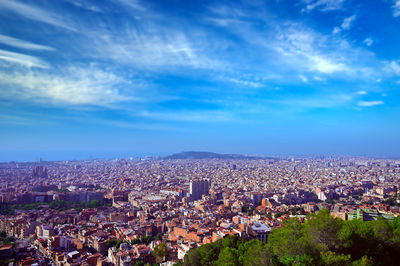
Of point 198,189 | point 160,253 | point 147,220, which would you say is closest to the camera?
point 160,253

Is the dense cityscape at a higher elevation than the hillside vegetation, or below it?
below

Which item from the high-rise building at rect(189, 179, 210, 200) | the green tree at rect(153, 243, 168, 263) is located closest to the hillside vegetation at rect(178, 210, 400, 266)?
the green tree at rect(153, 243, 168, 263)

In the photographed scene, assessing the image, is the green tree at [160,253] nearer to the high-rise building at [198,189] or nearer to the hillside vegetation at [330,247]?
the hillside vegetation at [330,247]

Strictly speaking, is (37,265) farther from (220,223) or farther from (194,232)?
(220,223)

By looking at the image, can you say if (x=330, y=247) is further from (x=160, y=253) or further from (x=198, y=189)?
(x=198, y=189)

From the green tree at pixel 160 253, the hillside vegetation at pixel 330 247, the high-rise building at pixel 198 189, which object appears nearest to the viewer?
the hillside vegetation at pixel 330 247

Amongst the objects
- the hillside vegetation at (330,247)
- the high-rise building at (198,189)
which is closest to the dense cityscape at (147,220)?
the high-rise building at (198,189)

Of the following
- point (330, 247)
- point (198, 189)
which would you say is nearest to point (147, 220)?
point (198, 189)

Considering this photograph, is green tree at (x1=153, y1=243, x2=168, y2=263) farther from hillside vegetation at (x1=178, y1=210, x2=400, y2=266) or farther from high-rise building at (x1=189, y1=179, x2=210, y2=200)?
high-rise building at (x1=189, y1=179, x2=210, y2=200)
